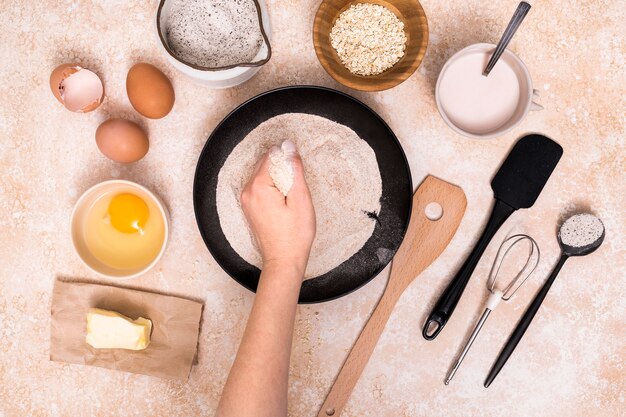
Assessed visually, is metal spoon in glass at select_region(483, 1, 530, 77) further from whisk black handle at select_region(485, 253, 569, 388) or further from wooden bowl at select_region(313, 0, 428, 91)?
whisk black handle at select_region(485, 253, 569, 388)

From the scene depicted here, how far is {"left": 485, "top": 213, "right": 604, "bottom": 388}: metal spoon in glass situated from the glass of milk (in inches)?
9.5

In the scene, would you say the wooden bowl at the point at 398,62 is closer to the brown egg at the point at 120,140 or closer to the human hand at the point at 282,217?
the human hand at the point at 282,217

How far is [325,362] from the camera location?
981 millimetres

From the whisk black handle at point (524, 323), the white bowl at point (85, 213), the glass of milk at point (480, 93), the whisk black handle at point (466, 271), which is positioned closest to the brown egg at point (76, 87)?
Answer: the white bowl at point (85, 213)

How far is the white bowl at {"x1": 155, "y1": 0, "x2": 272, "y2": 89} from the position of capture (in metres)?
0.84

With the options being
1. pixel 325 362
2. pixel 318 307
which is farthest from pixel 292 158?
pixel 325 362

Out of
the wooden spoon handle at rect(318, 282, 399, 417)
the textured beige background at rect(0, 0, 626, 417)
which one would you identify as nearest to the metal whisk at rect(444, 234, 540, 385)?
the textured beige background at rect(0, 0, 626, 417)

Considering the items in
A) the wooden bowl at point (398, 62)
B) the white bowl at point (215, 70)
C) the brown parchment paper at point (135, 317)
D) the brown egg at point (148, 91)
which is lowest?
the brown parchment paper at point (135, 317)

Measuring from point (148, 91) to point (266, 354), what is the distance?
0.52 meters

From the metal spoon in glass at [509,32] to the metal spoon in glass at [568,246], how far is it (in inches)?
13.6

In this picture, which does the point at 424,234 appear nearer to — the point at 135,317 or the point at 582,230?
A: the point at 582,230

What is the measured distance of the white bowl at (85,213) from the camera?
895mm

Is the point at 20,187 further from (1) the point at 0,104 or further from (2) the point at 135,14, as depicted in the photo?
(2) the point at 135,14

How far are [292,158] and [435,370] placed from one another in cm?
53
